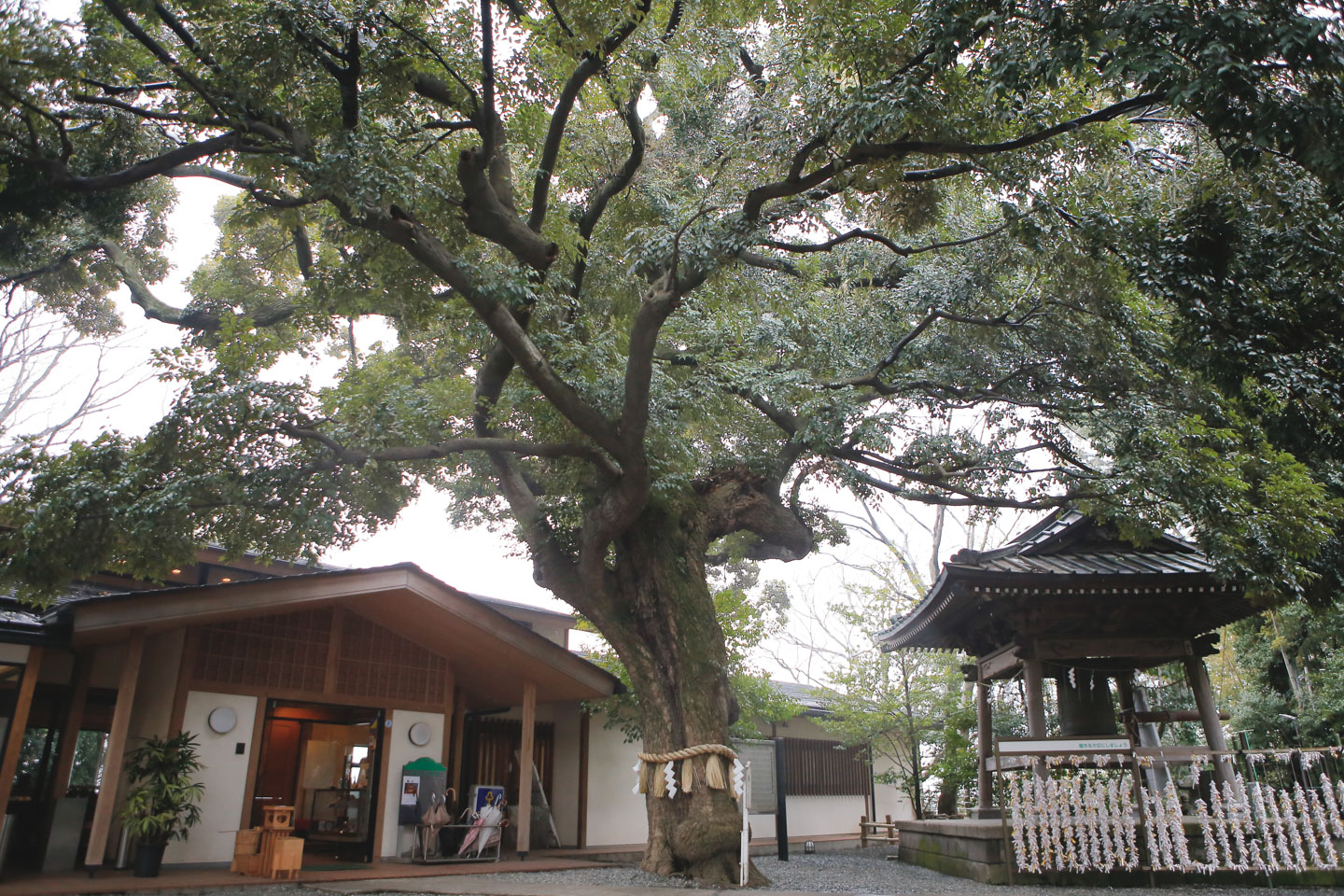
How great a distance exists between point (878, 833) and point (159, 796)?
1207 cm

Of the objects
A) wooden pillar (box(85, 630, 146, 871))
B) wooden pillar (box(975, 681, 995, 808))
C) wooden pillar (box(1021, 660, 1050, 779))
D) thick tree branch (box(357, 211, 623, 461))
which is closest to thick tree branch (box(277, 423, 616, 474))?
thick tree branch (box(357, 211, 623, 461))

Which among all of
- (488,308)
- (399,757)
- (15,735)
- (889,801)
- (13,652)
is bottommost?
(889,801)

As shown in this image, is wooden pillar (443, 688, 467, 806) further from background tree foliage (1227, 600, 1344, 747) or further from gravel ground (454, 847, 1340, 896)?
background tree foliage (1227, 600, 1344, 747)

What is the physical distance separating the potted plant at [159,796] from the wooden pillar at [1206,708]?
10.0 m

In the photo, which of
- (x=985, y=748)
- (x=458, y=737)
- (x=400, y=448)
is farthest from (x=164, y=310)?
(x=985, y=748)

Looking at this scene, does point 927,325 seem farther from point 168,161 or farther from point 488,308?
point 168,161

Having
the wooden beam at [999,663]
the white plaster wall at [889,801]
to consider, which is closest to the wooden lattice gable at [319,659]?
the wooden beam at [999,663]

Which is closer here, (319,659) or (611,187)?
(611,187)

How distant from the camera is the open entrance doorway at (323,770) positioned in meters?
10.2

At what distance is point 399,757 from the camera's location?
31.8 ft

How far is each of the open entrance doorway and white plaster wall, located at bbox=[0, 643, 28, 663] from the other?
3.30m

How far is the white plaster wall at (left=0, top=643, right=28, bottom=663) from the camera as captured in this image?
23.9 feet

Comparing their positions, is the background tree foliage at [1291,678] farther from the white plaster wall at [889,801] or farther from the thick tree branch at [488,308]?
the thick tree branch at [488,308]

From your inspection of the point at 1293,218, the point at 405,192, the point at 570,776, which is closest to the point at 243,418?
the point at 405,192
